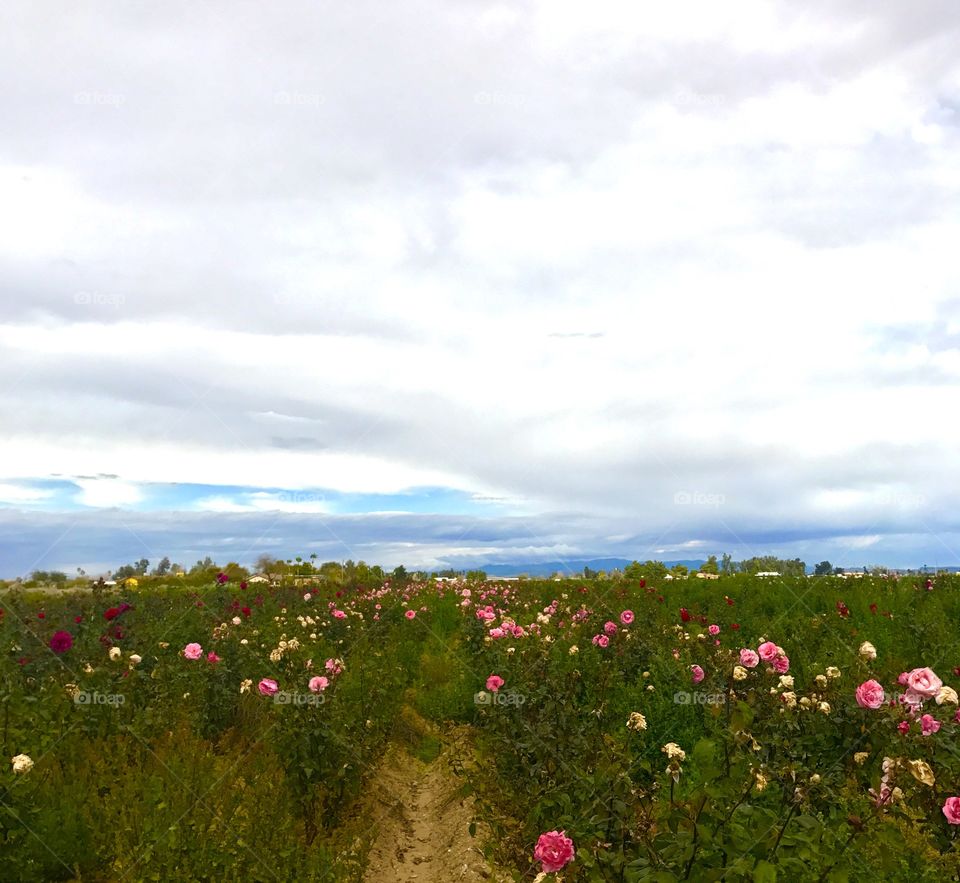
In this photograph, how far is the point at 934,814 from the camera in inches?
147

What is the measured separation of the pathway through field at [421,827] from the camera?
5344 mm

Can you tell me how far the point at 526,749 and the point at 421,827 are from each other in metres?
1.80

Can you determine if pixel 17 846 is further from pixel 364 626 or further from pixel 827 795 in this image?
pixel 364 626

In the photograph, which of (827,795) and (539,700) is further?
(539,700)

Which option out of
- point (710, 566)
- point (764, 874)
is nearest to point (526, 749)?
point (764, 874)

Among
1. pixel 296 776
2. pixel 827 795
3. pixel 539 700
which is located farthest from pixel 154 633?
pixel 827 795

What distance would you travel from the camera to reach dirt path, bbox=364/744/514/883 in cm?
534

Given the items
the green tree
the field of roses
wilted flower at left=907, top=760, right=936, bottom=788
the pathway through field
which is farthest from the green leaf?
the green tree

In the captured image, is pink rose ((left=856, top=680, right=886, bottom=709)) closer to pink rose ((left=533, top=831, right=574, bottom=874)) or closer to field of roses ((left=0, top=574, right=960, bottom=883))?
field of roses ((left=0, top=574, right=960, bottom=883))

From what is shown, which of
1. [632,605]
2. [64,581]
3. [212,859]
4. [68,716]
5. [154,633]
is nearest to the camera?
[212,859]

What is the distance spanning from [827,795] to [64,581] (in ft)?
165

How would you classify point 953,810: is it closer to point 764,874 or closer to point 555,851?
point 764,874

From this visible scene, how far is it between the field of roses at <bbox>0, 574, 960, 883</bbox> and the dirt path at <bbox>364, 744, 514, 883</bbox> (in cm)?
22

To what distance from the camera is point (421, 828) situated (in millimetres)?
6246
